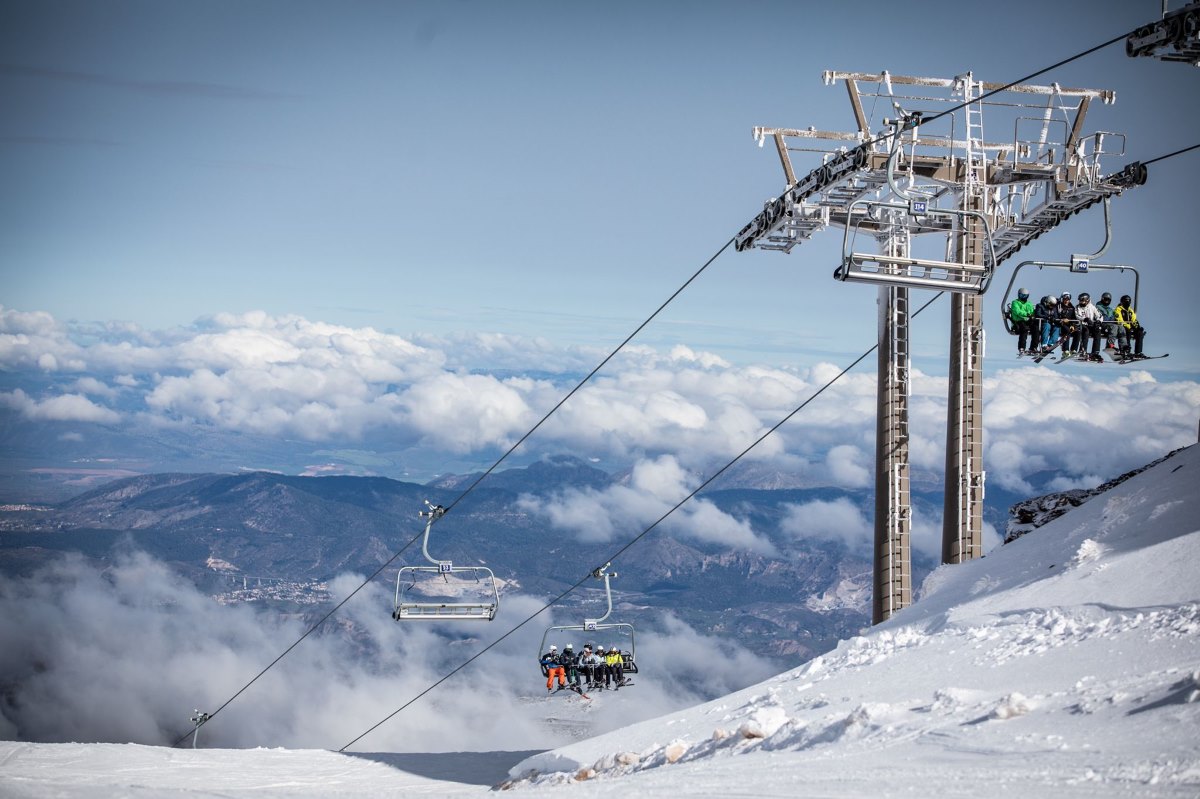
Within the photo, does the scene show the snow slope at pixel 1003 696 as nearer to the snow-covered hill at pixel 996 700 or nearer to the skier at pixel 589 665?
the snow-covered hill at pixel 996 700

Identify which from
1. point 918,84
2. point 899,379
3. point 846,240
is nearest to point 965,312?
point 899,379

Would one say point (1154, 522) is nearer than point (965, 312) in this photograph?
Yes

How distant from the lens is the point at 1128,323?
1105 inches

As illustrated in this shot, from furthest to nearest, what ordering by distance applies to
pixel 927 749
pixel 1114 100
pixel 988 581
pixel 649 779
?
pixel 1114 100 → pixel 988 581 → pixel 649 779 → pixel 927 749

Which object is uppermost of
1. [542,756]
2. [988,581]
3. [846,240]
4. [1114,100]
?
[1114,100]

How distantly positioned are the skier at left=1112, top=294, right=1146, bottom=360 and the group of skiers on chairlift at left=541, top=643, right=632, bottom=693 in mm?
14895

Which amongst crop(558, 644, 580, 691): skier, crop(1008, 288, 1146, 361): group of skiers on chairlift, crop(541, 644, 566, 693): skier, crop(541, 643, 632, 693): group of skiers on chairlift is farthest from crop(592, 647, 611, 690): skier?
crop(1008, 288, 1146, 361): group of skiers on chairlift

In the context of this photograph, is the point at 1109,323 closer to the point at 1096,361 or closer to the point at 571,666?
the point at 1096,361

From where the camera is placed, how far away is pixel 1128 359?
90.7ft

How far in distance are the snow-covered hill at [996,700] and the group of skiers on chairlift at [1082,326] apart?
3837 mm

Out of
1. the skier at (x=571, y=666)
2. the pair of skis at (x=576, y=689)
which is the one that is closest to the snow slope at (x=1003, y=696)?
the pair of skis at (x=576, y=689)

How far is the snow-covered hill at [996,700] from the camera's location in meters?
13.8

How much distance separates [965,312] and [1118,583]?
11872 millimetres

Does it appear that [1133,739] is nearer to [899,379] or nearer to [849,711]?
[849,711]
